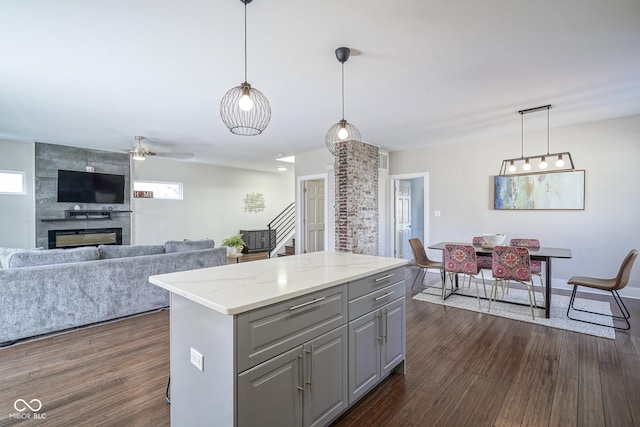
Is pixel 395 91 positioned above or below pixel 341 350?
above

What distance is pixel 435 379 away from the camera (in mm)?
2369

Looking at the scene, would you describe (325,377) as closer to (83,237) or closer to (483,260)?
(483,260)

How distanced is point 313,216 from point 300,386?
5.74 m

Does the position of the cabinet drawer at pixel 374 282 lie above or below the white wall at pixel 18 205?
below

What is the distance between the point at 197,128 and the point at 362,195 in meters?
3.22

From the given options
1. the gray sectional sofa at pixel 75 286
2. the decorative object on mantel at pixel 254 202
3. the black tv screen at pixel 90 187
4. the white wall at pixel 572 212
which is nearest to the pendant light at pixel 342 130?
the gray sectional sofa at pixel 75 286

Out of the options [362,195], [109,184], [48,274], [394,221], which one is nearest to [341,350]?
[48,274]

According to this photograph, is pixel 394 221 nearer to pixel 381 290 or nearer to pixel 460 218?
pixel 460 218

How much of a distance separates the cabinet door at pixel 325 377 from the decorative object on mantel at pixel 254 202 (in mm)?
7971

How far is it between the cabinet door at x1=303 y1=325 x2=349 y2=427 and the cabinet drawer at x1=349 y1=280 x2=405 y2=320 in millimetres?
142

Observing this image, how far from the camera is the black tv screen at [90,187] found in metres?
6.11

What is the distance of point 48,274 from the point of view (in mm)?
3102

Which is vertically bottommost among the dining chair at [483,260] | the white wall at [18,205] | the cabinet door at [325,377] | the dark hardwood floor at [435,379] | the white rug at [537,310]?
the dark hardwood floor at [435,379]

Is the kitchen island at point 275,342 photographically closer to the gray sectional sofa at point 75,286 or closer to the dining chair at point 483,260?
the gray sectional sofa at point 75,286
